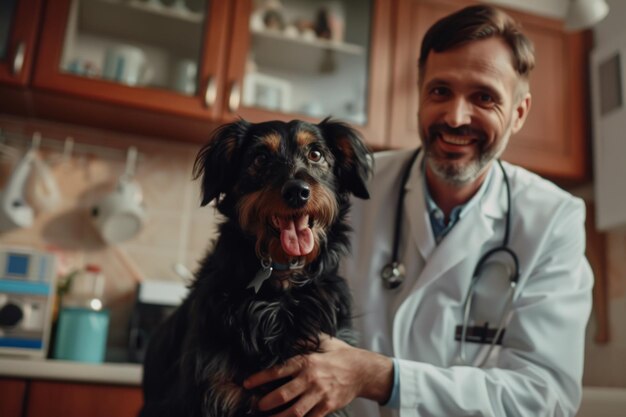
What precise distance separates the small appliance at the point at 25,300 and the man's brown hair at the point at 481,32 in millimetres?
1584

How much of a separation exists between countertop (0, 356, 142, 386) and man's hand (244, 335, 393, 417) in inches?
42.3

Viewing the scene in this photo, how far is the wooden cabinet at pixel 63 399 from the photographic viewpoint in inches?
79.7

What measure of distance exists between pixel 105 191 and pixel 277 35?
3.44ft

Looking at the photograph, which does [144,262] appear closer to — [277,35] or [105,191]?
[105,191]

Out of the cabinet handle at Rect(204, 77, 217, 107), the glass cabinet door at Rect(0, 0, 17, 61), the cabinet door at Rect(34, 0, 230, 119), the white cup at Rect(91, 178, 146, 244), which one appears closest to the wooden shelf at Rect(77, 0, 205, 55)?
the cabinet door at Rect(34, 0, 230, 119)

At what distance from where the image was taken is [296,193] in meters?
1.21

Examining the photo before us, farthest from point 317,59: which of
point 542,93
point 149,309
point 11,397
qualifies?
point 11,397

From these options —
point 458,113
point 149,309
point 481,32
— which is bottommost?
point 149,309

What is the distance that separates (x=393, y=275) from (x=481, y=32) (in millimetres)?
697

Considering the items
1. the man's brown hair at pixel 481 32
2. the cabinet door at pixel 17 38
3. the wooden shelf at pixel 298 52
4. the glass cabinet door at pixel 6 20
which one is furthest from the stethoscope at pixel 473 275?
the glass cabinet door at pixel 6 20

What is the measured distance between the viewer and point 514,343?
1498 mm

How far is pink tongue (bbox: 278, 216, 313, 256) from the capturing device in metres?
1.22

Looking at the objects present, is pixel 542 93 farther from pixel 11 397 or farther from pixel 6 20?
pixel 11 397

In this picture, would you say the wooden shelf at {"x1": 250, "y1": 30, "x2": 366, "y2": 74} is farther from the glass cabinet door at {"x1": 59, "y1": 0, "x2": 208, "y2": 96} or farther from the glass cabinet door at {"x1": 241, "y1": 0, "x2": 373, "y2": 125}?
the glass cabinet door at {"x1": 59, "y1": 0, "x2": 208, "y2": 96}
